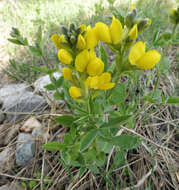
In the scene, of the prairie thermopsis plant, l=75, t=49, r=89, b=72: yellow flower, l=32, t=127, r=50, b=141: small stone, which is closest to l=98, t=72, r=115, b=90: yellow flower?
the prairie thermopsis plant

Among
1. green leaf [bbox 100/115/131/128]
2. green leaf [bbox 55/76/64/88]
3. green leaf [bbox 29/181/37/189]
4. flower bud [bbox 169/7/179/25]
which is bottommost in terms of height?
green leaf [bbox 29/181/37/189]

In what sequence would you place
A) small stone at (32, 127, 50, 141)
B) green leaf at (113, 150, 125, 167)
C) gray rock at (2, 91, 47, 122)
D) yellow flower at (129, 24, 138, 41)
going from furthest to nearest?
gray rock at (2, 91, 47, 122)
small stone at (32, 127, 50, 141)
green leaf at (113, 150, 125, 167)
yellow flower at (129, 24, 138, 41)

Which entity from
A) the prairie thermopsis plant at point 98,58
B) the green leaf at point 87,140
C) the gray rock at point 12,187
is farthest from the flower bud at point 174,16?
the gray rock at point 12,187

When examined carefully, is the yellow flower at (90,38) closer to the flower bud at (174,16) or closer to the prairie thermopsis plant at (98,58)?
the prairie thermopsis plant at (98,58)

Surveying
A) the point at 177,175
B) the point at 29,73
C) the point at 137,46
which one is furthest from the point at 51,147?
the point at 29,73

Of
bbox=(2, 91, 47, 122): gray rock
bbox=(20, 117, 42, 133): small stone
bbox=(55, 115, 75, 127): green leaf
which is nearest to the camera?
bbox=(55, 115, 75, 127): green leaf

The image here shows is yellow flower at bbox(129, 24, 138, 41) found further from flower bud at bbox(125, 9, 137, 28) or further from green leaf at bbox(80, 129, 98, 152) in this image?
green leaf at bbox(80, 129, 98, 152)

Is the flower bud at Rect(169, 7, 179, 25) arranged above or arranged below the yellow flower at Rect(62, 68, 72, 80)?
above
